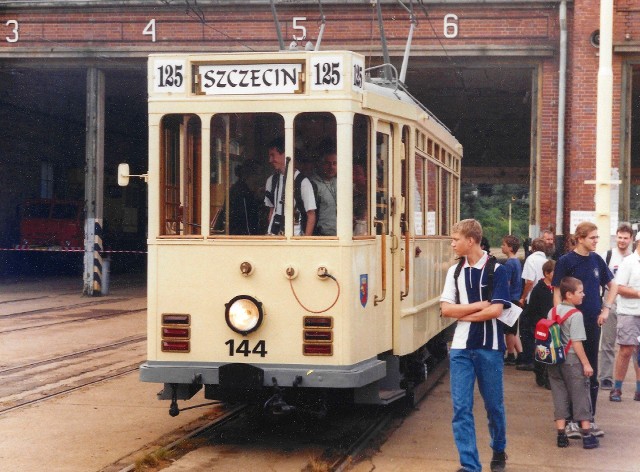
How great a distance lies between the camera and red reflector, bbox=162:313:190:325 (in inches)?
294

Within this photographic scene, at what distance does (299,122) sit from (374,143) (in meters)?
0.72

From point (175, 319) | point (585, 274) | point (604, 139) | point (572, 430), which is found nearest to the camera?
point (175, 319)

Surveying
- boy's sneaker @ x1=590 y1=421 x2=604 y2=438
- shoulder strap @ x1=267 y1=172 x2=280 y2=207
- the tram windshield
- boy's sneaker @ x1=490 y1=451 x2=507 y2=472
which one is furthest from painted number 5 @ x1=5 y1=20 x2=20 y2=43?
boy's sneaker @ x1=490 y1=451 x2=507 y2=472

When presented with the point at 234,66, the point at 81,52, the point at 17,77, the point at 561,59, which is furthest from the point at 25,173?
the point at 234,66

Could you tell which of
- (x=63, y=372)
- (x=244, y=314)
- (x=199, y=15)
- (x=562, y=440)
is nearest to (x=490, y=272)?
(x=244, y=314)

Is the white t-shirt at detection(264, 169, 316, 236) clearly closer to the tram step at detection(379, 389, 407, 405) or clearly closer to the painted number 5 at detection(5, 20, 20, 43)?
the tram step at detection(379, 389, 407, 405)

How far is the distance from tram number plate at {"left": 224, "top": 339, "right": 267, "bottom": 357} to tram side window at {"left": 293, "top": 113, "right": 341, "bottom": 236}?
0.85 metres

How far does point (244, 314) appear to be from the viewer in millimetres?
7352

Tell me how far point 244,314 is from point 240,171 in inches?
41.1

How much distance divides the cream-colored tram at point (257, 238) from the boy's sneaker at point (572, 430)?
Result: 169 centimetres

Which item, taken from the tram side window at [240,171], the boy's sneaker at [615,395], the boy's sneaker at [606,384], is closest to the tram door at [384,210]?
the tram side window at [240,171]

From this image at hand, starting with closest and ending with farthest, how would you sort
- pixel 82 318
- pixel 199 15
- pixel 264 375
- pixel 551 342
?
pixel 264 375
pixel 551 342
pixel 82 318
pixel 199 15

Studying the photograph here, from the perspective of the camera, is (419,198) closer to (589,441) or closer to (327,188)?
(327,188)

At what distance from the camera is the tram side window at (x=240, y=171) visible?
291 inches
